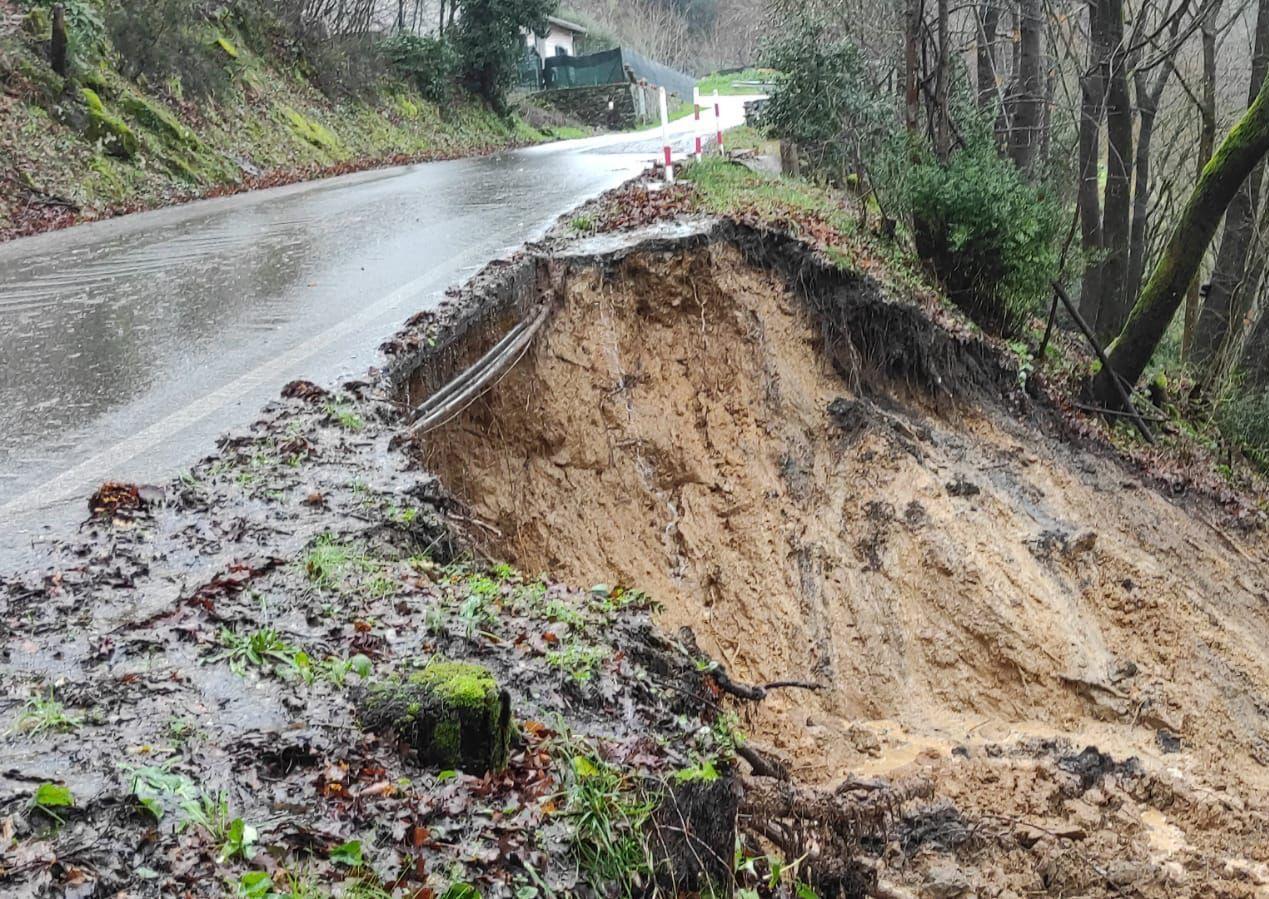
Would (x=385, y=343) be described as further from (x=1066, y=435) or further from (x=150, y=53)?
(x=150, y=53)

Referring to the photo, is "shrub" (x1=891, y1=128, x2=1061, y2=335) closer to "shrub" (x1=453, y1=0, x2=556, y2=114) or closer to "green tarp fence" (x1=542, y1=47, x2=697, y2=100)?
"shrub" (x1=453, y1=0, x2=556, y2=114)

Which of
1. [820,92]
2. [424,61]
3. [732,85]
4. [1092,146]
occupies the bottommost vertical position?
[1092,146]

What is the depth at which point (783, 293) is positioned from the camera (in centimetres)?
1052

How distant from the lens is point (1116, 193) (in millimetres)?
15117

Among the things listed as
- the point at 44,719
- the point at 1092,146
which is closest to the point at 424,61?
the point at 1092,146

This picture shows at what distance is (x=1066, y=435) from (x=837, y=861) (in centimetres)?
799

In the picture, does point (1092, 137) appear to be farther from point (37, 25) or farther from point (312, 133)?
point (37, 25)

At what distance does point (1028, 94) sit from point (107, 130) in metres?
13.3

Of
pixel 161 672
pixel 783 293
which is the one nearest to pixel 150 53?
pixel 783 293

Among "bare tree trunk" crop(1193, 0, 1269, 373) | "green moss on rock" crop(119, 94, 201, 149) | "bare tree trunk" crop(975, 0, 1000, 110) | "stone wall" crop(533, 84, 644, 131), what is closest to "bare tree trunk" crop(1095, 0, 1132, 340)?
"bare tree trunk" crop(1193, 0, 1269, 373)

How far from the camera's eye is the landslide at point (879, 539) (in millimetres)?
7598

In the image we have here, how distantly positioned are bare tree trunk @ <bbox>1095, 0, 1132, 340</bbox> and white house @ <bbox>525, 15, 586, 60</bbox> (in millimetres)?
34761

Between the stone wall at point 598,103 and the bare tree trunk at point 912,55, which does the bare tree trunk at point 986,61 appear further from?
the stone wall at point 598,103

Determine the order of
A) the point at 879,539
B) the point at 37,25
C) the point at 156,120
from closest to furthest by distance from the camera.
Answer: the point at 879,539 → the point at 37,25 → the point at 156,120
